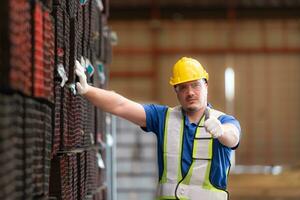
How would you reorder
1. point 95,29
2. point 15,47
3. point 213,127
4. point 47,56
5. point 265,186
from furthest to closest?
1. point 265,186
2. point 95,29
3. point 213,127
4. point 47,56
5. point 15,47

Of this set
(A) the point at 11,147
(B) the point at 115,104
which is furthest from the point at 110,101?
(A) the point at 11,147

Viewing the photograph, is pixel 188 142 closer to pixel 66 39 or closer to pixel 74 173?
pixel 74 173

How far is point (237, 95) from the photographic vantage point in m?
21.6

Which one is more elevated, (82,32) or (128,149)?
(82,32)

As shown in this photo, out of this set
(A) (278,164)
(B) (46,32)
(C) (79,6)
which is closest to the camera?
(B) (46,32)

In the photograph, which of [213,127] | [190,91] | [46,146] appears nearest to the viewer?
[46,146]

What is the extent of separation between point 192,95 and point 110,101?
2.01 feet

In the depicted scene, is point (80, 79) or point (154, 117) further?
point (154, 117)

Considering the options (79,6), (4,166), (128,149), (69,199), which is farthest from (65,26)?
(128,149)

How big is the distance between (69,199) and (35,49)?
5.03 ft

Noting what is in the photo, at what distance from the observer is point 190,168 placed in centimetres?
502

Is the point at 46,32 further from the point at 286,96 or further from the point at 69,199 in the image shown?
the point at 286,96

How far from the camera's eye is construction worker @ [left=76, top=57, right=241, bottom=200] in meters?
5.01

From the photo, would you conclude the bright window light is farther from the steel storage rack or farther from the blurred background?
the steel storage rack
